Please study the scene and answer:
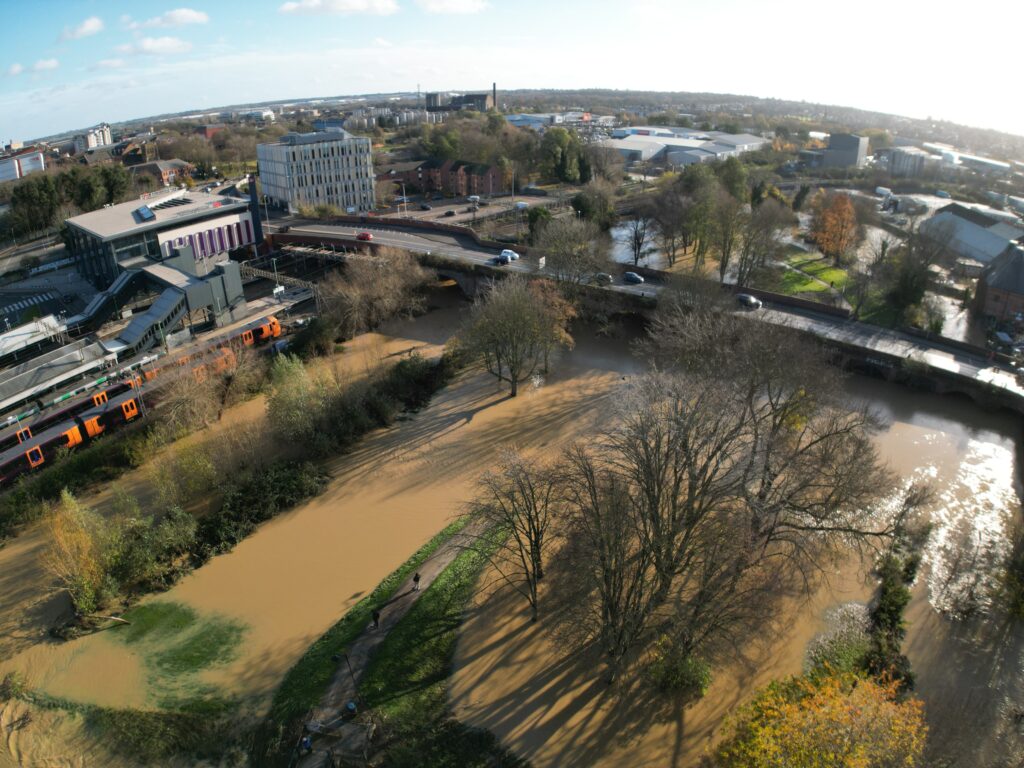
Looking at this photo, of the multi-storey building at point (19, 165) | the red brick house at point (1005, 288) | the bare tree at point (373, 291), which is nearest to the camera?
the red brick house at point (1005, 288)

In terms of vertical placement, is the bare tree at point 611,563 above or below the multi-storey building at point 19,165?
below

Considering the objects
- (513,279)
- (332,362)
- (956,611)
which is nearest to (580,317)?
(513,279)

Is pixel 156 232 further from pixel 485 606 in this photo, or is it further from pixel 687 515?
pixel 687 515

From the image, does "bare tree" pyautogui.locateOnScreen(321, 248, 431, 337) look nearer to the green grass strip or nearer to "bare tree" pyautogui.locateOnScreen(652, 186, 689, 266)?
"bare tree" pyautogui.locateOnScreen(652, 186, 689, 266)

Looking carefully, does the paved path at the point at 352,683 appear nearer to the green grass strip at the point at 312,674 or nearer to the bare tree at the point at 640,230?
the green grass strip at the point at 312,674

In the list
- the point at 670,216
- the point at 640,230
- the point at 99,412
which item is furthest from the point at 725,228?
the point at 99,412

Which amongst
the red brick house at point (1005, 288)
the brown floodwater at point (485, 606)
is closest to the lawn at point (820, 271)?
the red brick house at point (1005, 288)
